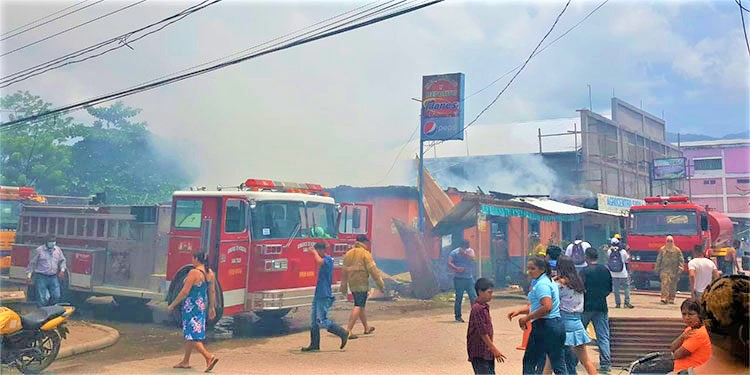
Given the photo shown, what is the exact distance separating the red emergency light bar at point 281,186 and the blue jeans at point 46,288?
4.43 m

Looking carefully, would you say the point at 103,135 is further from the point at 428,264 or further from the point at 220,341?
the point at 220,341

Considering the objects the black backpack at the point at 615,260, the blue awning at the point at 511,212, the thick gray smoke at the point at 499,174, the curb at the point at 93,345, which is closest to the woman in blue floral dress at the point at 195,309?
the curb at the point at 93,345

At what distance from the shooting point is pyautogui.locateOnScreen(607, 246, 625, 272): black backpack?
11383 mm

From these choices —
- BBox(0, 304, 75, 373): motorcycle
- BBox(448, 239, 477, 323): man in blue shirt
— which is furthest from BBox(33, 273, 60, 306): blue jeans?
BBox(448, 239, 477, 323): man in blue shirt

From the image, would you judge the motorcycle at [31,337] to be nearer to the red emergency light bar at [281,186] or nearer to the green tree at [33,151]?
the red emergency light bar at [281,186]

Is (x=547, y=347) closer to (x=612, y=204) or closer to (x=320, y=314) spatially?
(x=320, y=314)

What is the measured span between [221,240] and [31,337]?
10.1 ft

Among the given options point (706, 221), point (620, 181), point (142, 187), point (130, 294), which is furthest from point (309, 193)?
point (620, 181)

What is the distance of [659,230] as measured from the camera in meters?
16.7

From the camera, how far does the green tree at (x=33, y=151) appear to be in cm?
2611

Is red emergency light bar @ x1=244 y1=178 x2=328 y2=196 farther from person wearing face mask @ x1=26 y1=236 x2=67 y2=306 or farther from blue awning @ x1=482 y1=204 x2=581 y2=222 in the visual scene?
blue awning @ x1=482 y1=204 x2=581 y2=222

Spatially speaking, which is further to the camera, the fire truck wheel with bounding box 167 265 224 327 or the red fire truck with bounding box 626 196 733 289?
the red fire truck with bounding box 626 196 733 289

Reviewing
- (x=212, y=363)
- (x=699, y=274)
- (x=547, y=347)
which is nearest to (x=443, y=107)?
(x=699, y=274)

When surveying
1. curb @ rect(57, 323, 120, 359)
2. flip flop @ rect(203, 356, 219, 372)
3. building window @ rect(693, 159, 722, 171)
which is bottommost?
curb @ rect(57, 323, 120, 359)
